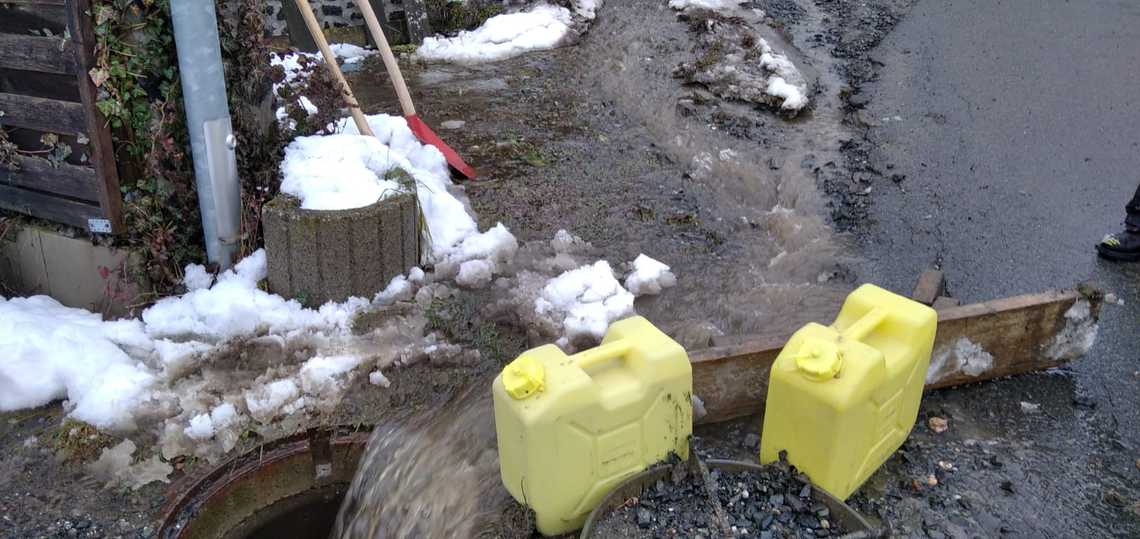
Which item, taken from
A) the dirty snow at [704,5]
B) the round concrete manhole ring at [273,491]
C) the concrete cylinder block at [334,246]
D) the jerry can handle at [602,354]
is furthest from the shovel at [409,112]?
the dirty snow at [704,5]

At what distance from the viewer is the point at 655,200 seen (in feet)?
19.2

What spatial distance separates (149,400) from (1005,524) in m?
3.65

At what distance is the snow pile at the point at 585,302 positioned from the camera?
4.25 m

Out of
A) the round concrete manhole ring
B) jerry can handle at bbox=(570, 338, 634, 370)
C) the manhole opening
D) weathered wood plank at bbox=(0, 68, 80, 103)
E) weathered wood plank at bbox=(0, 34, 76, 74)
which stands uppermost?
weathered wood plank at bbox=(0, 34, 76, 74)

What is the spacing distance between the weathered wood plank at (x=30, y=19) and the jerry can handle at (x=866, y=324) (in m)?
3.82

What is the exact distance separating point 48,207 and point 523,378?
10.8 ft

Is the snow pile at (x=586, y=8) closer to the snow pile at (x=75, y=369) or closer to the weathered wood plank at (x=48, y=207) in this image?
the weathered wood plank at (x=48, y=207)

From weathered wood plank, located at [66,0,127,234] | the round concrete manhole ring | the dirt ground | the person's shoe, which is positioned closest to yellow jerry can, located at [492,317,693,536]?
the dirt ground

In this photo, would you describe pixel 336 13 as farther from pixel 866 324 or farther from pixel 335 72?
pixel 866 324

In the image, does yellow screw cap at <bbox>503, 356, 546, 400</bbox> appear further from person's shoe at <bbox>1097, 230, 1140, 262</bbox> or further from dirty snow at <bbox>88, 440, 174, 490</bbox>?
person's shoe at <bbox>1097, 230, 1140, 262</bbox>

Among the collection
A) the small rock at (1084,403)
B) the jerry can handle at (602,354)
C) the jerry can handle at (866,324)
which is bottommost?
the small rock at (1084,403)

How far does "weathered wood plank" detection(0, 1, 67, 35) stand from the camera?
393 cm

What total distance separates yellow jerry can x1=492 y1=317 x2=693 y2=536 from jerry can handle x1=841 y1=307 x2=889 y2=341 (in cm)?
63

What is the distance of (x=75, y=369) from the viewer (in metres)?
3.84
